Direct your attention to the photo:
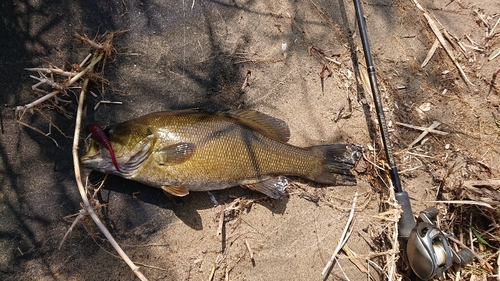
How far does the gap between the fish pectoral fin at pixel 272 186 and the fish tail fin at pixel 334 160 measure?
330mm

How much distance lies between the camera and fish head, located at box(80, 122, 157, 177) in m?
2.89

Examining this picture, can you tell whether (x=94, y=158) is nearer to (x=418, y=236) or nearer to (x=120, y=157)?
(x=120, y=157)

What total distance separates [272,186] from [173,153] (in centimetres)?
99

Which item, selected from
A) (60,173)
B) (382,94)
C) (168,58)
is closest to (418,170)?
(382,94)

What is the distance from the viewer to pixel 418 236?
3.22 metres

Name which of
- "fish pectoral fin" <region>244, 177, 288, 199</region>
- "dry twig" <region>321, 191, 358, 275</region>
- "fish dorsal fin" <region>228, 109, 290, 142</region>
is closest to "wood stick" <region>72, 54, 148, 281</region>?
"fish pectoral fin" <region>244, 177, 288, 199</region>

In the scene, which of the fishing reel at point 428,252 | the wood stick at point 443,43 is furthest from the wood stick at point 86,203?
the wood stick at point 443,43

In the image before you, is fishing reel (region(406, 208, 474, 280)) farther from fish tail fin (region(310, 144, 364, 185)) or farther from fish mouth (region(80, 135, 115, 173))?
fish mouth (region(80, 135, 115, 173))

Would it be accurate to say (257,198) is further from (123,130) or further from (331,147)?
(123,130)

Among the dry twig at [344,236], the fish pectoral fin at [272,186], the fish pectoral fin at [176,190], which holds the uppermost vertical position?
the fish pectoral fin at [176,190]

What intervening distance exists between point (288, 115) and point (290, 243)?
1308 mm

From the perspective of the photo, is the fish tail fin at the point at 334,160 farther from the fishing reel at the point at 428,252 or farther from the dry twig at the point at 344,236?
the fishing reel at the point at 428,252

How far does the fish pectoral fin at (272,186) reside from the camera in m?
3.24

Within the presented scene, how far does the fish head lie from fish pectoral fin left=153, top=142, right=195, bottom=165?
0.31 ft
